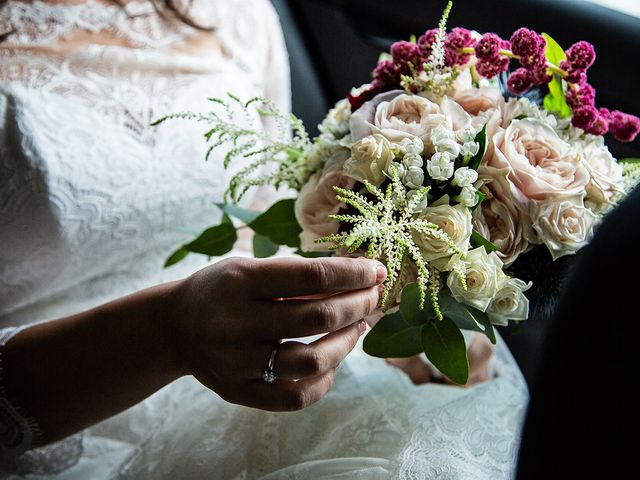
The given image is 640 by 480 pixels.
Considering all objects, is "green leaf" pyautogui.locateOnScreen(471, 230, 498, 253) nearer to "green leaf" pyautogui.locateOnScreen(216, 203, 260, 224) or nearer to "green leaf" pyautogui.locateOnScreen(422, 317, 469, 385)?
"green leaf" pyautogui.locateOnScreen(422, 317, 469, 385)

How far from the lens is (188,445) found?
852 mm

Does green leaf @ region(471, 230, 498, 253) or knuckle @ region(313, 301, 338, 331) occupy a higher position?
green leaf @ region(471, 230, 498, 253)

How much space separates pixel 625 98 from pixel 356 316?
852mm

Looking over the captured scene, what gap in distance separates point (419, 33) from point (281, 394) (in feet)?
3.75

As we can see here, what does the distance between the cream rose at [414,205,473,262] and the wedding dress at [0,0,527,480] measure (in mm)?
238

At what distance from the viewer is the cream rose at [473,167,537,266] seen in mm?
685

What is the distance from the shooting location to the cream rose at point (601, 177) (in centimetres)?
71

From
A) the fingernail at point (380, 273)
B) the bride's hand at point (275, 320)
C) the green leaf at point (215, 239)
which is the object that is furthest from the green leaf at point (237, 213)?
the fingernail at point (380, 273)

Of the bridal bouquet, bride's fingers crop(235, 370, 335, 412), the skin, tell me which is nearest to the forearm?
the skin

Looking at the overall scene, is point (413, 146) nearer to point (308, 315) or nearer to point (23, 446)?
point (308, 315)

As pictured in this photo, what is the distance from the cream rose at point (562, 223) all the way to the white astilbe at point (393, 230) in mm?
120

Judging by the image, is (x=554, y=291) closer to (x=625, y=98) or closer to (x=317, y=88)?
(x=625, y=98)

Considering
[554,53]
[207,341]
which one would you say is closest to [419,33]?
[554,53]

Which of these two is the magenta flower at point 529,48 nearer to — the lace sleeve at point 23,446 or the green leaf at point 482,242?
the green leaf at point 482,242
